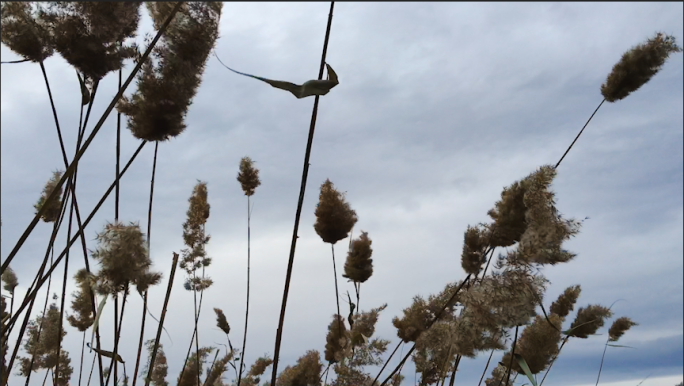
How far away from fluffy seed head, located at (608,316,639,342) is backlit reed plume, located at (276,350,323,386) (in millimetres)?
2925

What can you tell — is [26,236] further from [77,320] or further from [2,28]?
[77,320]

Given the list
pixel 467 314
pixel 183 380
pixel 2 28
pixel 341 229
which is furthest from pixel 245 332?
pixel 2 28

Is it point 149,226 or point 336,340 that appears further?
point 336,340

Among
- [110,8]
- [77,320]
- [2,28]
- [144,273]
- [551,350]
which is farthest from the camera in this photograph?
[77,320]

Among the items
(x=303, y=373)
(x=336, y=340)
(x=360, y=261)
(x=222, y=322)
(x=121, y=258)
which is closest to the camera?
(x=121, y=258)

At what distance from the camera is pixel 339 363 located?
296cm

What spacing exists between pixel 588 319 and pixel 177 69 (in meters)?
3.15

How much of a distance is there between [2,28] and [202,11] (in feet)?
2.48

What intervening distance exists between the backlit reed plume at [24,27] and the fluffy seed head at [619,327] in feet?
14.5

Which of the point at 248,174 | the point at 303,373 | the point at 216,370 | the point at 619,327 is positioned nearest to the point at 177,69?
the point at 303,373

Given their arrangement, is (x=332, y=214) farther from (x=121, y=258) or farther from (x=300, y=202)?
(x=121, y=258)

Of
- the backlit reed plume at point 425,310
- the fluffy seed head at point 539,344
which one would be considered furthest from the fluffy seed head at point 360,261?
the fluffy seed head at point 539,344

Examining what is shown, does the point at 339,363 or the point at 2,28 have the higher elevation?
the point at 2,28

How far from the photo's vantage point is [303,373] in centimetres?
258
